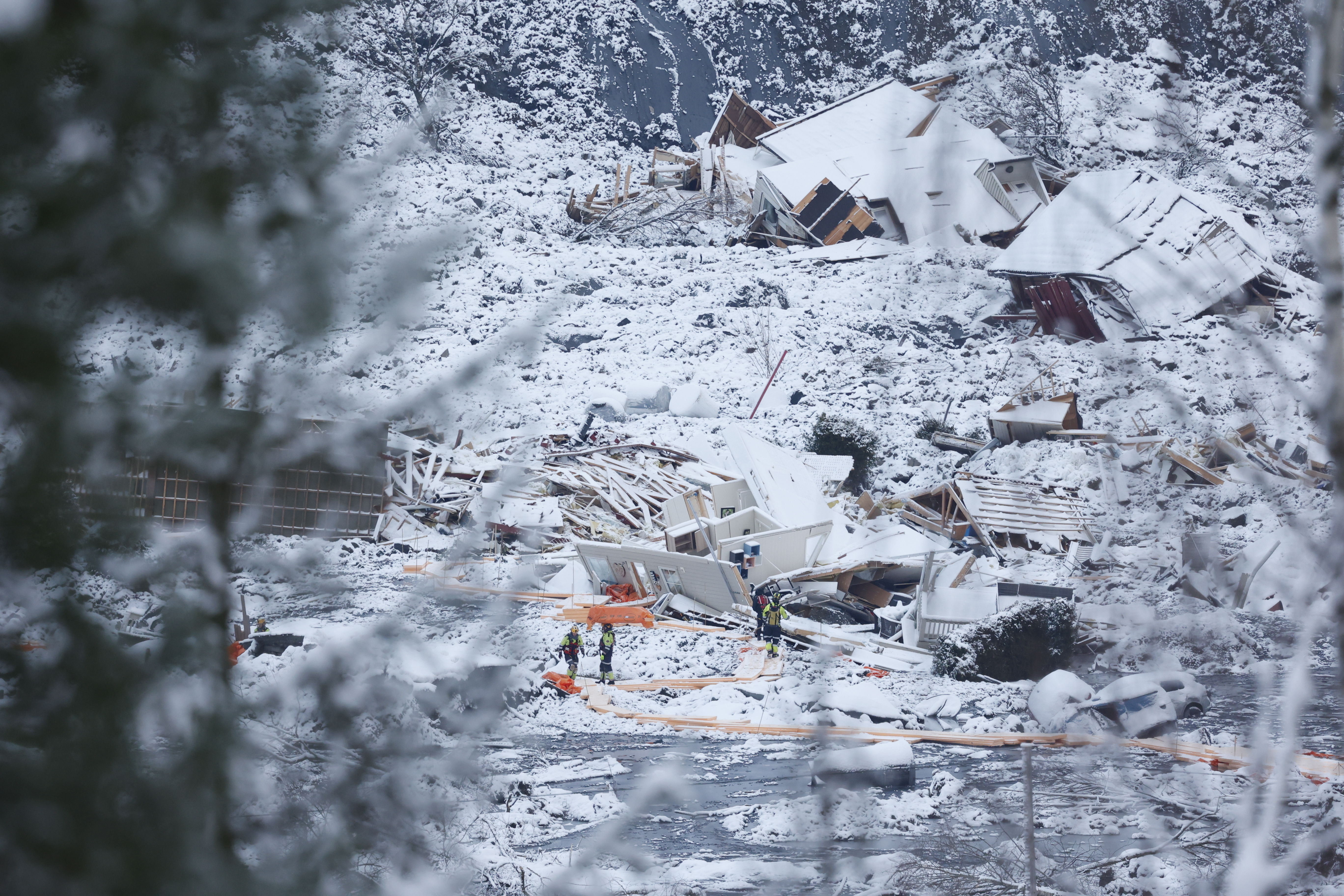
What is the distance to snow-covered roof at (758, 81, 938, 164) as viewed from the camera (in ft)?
59.4

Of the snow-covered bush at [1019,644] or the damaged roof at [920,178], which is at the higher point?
the damaged roof at [920,178]

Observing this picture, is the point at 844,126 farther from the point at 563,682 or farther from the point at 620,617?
the point at 563,682

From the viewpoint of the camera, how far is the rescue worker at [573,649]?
6.74 meters

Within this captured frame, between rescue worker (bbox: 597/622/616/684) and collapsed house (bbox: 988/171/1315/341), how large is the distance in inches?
288

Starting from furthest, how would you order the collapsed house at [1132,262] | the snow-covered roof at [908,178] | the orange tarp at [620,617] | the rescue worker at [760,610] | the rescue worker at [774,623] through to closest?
1. the snow-covered roof at [908,178]
2. the collapsed house at [1132,262]
3. the orange tarp at [620,617]
4. the rescue worker at [760,610]
5. the rescue worker at [774,623]

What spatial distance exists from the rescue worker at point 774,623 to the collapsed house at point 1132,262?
598cm

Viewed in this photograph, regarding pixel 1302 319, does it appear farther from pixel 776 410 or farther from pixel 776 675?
pixel 776 675

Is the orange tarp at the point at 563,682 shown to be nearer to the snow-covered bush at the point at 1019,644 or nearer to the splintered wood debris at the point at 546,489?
the snow-covered bush at the point at 1019,644

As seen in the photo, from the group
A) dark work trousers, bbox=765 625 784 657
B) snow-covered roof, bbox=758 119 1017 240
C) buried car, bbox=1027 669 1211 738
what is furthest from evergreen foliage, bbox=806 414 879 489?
buried car, bbox=1027 669 1211 738

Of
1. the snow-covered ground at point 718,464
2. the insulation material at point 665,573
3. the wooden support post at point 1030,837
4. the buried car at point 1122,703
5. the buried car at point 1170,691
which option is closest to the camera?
the snow-covered ground at point 718,464

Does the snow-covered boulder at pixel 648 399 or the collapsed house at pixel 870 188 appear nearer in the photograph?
the snow-covered boulder at pixel 648 399

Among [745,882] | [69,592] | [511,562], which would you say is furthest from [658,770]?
[69,592]

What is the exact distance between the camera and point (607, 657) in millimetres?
6648

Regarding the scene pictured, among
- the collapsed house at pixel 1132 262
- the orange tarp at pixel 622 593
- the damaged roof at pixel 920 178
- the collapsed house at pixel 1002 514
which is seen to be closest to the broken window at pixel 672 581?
the orange tarp at pixel 622 593
